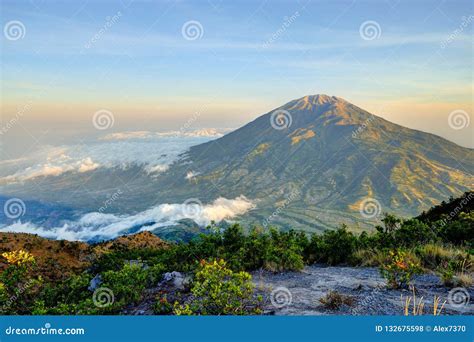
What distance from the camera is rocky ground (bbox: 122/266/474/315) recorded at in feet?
29.7

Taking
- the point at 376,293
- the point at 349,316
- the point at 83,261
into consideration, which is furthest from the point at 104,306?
the point at 83,261

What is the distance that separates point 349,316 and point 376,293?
2204 mm

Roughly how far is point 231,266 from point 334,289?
146 inches

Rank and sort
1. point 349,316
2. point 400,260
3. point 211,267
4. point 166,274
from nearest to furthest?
point 349,316, point 211,267, point 400,260, point 166,274

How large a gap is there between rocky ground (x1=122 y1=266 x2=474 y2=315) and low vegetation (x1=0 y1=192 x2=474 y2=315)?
284 millimetres

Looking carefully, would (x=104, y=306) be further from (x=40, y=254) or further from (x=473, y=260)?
(x=40, y=254)

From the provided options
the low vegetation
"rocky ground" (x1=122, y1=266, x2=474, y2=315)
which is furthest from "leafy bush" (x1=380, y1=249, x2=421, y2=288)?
"rocky ground" (x1=122, y1=266, x2=474, y2=315)

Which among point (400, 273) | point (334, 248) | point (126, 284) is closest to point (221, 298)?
point (126, 284)

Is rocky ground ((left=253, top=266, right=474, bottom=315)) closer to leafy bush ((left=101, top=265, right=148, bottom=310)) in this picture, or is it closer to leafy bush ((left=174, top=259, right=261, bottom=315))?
leafy bush ((left=174, top=259, right=261, bottom=315))

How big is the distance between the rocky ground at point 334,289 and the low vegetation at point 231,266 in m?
0.28

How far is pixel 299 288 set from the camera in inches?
438

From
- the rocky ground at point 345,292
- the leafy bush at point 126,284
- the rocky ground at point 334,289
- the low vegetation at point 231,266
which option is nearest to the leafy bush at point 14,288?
the low vegetation at point 231,266

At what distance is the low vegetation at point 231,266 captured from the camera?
9375mm

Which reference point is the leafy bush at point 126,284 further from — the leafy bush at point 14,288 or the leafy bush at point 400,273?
the leafy bush at point 400,273
